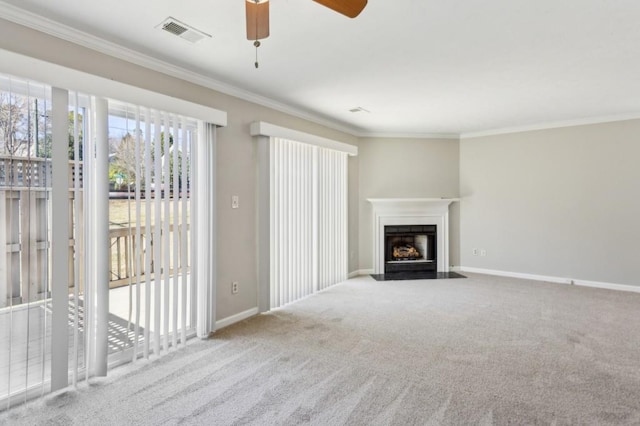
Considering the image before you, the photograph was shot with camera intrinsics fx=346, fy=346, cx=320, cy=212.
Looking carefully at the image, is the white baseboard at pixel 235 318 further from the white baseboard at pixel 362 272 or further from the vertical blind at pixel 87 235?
the white baseboard at pixel 362 272

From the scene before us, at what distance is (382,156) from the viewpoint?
6043 millimetres

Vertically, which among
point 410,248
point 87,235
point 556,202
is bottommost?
point 410,248

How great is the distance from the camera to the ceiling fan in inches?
59.5

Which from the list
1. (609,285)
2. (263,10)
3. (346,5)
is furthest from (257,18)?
(609,285)

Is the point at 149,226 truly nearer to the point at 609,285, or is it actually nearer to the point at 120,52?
the point at 120,52

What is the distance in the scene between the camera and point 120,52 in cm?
263

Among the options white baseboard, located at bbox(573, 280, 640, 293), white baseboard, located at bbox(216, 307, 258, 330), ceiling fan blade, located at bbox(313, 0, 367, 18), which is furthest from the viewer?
white baseboard, located at bbox(573, 280, 640, 293)

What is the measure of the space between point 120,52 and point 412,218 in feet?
15.9

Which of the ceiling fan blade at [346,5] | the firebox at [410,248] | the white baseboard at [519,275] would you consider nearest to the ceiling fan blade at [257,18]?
the ceiling fan blade at [346,5]

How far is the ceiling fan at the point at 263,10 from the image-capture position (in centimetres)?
151

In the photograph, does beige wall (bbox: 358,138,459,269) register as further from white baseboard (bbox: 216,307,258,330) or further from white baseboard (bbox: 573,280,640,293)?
white baseboard (bbox: 216,307,258,330)

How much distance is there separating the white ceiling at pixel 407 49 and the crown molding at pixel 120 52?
5 cm

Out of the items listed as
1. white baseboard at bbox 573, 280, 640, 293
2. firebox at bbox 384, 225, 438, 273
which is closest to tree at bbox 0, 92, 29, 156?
firebox at bbox 384, 225, 438, 273

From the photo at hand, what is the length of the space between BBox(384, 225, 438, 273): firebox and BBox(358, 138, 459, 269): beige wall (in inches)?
13.1
